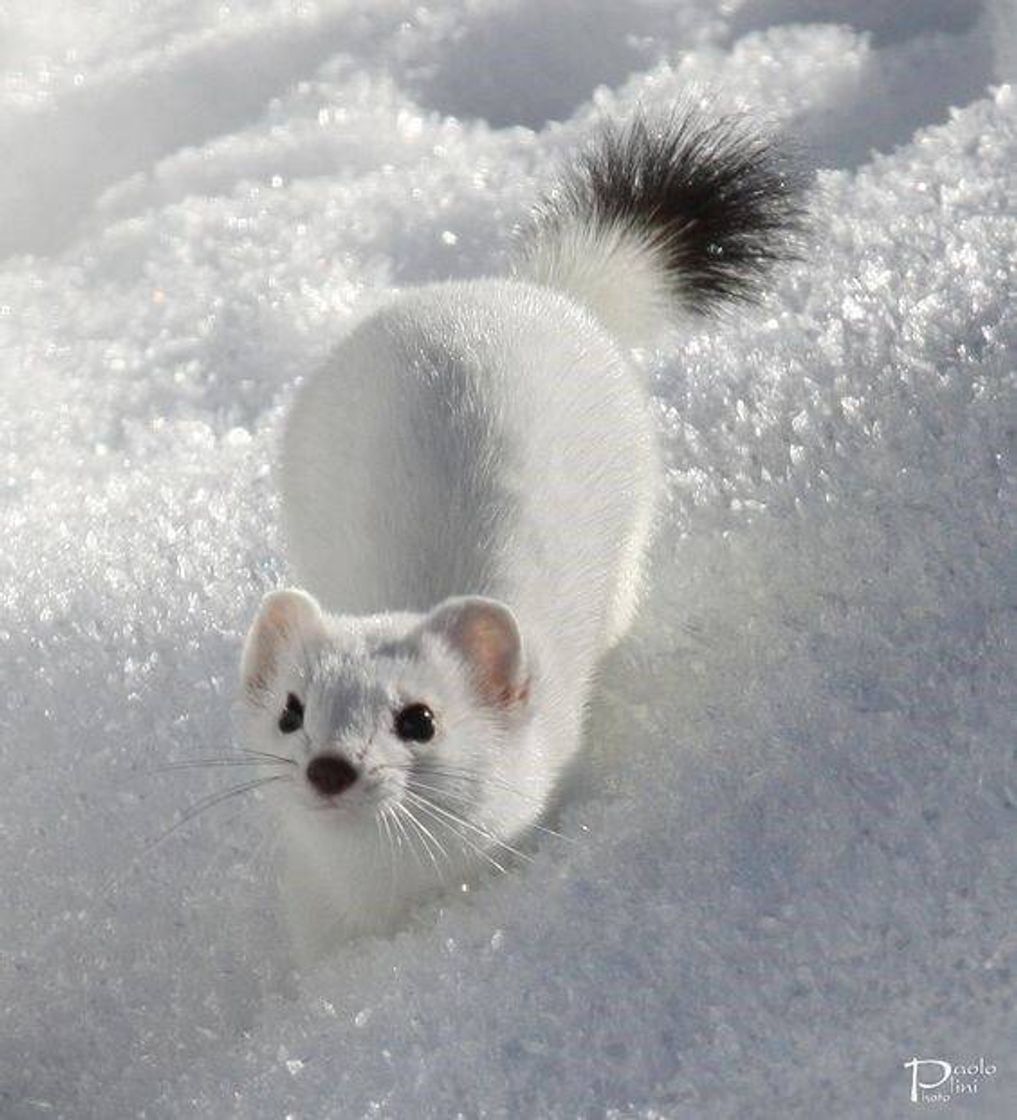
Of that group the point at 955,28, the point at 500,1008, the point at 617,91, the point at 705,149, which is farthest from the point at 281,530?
the point at 955,28

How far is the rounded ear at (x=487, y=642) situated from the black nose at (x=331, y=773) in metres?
0.10

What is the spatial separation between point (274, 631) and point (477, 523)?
0.49 ft

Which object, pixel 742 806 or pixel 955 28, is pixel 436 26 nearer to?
pixel 955 28

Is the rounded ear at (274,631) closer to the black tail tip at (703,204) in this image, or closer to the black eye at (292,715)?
the black eye at (292,715)

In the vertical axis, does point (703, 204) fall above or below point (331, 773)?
above

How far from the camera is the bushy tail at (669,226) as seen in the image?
1290 mm

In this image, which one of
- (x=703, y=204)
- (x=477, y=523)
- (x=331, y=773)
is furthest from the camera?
(x=703, y=204)

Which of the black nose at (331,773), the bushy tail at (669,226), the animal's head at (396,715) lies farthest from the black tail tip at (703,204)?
the black nose at (331,773)

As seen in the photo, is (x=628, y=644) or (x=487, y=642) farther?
(x=628, y=644)

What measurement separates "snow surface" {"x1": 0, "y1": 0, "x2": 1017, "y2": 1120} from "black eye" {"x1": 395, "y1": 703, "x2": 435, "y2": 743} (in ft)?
0.30

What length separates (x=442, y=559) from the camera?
3.55ft

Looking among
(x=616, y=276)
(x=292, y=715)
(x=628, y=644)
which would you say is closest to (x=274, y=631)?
(x=292, y=715)

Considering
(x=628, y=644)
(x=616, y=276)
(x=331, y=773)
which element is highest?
(x=616, y=276)

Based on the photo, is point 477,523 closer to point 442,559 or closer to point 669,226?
point 442,559
